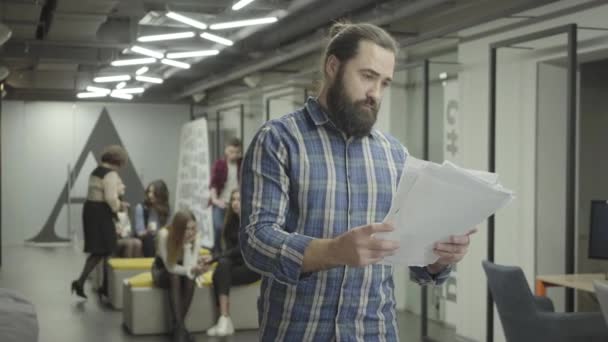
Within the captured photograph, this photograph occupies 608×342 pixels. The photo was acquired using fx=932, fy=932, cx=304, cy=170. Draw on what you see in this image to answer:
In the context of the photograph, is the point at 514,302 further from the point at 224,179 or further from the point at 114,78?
the point at 114,78

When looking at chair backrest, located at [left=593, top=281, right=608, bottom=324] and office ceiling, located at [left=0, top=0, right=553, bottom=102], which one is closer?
chair backrest, located at [left=593, top=281, right=608, bottom=324]

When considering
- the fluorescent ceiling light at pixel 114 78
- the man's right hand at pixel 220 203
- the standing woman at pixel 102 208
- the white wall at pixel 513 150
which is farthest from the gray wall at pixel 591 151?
the fluorescent ceiling light at pixel 114 78

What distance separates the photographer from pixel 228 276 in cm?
850

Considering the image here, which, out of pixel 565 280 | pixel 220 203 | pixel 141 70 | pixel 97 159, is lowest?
pixel 565 280

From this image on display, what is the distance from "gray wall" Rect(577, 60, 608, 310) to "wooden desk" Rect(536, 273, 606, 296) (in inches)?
23.8

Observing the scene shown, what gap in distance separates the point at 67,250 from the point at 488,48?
11.6 metres

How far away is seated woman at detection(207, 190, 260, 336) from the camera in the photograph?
844 cm

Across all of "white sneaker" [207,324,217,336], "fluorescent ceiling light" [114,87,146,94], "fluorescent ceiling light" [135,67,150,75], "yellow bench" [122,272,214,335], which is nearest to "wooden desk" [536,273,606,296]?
"white sneaker" [207,324,217,336]

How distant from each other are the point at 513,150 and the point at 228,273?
9.26 feet

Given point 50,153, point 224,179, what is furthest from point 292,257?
point 50,153

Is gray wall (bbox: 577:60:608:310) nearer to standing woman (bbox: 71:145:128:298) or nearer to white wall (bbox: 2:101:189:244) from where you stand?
standing woman (bbox: 71:145:128:298)

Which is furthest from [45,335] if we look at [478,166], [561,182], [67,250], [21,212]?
[21,212]

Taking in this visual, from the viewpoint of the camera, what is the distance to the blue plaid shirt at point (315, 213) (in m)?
2.04

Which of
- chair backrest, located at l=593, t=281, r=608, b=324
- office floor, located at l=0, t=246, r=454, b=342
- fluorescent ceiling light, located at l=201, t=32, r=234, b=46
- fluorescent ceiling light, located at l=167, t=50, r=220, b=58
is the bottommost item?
office floor, located at l=0, t=246, r=454, b=342
